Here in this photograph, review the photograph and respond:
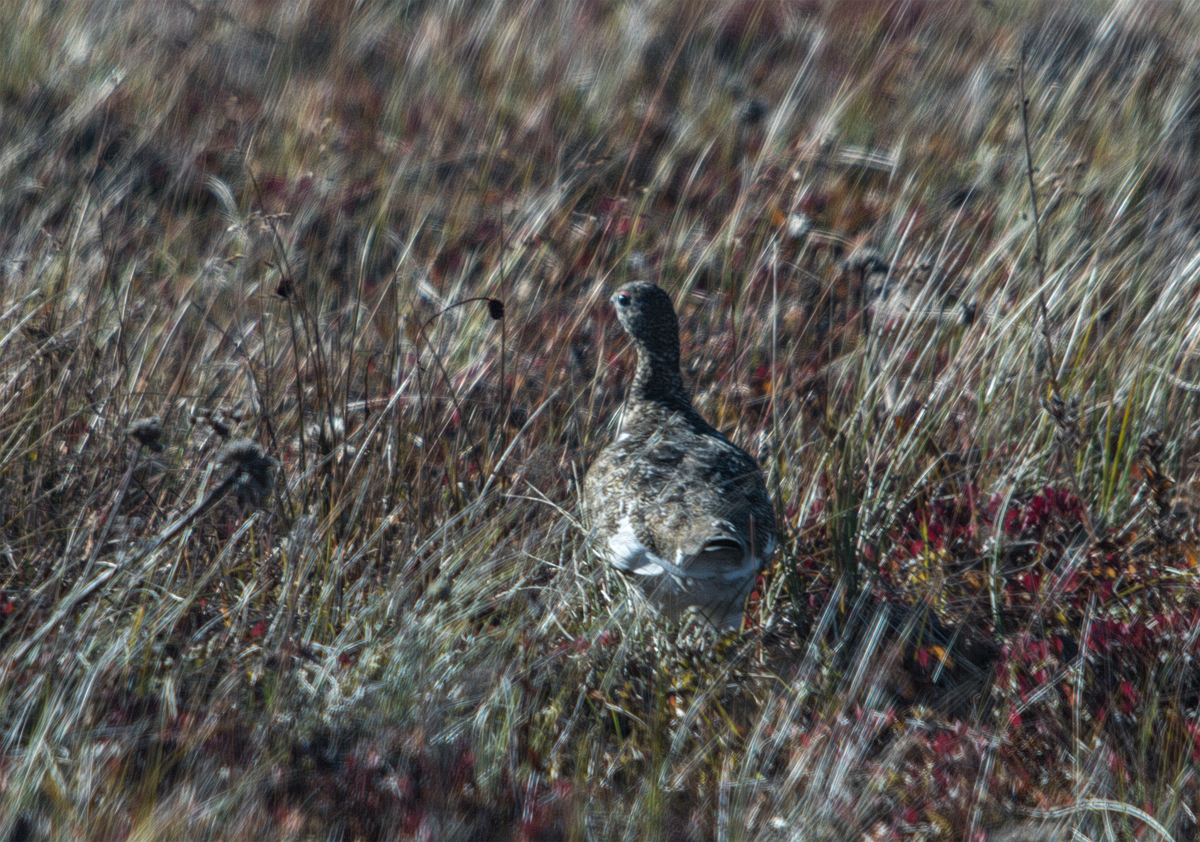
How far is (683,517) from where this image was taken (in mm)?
3143

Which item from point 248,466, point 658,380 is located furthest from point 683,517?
point 248,466

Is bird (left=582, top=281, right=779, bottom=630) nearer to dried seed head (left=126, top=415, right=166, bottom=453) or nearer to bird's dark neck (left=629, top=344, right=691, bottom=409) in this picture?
bird's dark neck (left=629, top=344, right=691, bottom=409)

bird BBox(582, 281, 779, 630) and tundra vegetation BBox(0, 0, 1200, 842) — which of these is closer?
tundra vegetation BBox(0, 0, 1200, 842)

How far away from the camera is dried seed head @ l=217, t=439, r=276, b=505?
2.44m

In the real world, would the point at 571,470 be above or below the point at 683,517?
below

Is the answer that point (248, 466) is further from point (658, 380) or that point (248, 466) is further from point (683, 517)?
point (658, 380)

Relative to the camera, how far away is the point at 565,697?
2.93m

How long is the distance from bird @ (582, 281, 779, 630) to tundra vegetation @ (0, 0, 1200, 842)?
0.14 m

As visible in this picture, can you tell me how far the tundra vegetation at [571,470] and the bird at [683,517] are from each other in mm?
136

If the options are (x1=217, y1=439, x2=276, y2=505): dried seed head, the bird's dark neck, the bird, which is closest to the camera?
(x1=217, y1=439, x2=276, y2=505): dried seed head

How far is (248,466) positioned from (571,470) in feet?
5.71

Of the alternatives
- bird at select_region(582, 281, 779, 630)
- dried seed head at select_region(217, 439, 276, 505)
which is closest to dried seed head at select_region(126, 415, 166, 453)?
dried seed head at select_region(217, 439, 276, 505)

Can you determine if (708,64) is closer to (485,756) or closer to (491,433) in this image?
(491,433)

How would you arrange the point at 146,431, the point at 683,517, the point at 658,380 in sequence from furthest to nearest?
the point at 658,380 < the point at 683,517 < the point at 146,431
